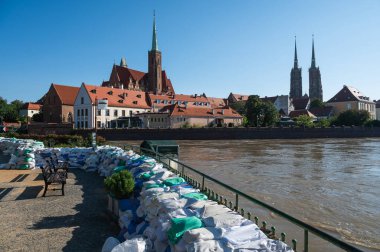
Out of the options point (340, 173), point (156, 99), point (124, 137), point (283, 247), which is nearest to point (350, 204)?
point (340, 173)

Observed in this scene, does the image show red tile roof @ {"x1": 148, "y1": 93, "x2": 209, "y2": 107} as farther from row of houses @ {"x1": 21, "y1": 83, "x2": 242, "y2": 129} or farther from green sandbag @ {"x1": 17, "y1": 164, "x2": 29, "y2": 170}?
green sandbag @ {"x1": 17, "y1": 164, "x2": 29, "y2": 170}

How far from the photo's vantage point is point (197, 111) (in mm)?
81688

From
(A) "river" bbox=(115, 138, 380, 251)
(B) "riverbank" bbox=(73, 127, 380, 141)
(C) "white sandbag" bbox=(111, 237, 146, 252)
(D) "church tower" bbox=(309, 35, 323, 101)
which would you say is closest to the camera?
(C) "white sandbag" bbox=(111, 237, 146, 252)

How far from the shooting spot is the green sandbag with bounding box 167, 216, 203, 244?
4.16 m

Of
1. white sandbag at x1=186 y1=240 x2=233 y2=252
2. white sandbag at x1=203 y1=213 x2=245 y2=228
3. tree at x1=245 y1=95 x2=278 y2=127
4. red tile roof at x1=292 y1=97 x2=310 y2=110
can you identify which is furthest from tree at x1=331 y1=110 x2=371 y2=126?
white sandbag at x1=186 y1=240 x2=233 y2=252

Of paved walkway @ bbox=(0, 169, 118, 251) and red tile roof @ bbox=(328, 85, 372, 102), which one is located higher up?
red tile roof @ bbox=(328, 85, 372, 102)

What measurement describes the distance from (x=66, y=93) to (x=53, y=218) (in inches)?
3080

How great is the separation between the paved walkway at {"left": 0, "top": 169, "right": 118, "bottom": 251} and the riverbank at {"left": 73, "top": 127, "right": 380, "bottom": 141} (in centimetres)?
5099

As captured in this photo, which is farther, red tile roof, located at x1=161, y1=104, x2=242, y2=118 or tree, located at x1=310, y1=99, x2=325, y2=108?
tree, located at x1=310, y1=99, x2=325, y2=108

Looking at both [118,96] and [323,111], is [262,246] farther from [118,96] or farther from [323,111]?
[323,111]

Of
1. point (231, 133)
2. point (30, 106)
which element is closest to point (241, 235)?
A: point (231, 133)

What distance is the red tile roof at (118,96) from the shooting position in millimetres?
75556

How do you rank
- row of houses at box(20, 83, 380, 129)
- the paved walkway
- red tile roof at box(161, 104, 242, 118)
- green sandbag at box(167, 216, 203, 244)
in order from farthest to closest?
red tile roof at box(161, 104, 242, 118) → row of houses at box(20, 83, 380, 129) → the paved walkway → green sandbag at box(167, 216, 203, 244)

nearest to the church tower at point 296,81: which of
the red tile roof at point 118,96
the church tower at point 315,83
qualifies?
the church tower at point 315,83
